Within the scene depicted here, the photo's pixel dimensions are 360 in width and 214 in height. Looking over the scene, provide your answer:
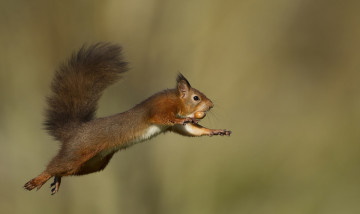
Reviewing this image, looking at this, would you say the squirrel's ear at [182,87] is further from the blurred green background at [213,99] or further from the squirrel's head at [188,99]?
the blurred green background at [213,99]

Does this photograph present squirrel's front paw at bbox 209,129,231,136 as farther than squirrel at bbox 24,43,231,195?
No

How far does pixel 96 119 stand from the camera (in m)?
2.22

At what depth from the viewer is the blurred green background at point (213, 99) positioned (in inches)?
159

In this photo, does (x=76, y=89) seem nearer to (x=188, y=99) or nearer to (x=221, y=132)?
(x=188, y=99)

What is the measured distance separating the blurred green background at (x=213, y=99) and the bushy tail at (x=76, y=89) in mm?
1397

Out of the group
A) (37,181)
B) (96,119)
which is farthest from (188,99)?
(37,181)

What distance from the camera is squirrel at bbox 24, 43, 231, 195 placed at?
2.04 metres

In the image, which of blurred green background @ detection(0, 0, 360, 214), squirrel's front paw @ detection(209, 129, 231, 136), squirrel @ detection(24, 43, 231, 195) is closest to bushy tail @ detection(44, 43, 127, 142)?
squirrel @ detection(24, 43, 231, 195)

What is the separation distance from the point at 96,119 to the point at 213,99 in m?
1.87

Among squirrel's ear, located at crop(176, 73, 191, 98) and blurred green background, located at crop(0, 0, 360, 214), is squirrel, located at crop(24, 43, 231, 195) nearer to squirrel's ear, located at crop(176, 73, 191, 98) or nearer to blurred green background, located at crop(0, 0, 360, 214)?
squirrel's ear, located at crop(176, 73, 191, 98)

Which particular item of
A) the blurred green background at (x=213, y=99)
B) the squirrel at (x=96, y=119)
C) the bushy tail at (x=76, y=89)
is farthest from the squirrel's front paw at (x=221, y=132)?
the blurred green background at (x=213, y=99)

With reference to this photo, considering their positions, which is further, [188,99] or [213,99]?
[213,99]

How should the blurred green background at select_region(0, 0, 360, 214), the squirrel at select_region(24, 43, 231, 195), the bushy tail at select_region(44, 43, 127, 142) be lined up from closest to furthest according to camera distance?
the squirrel at select_region(24, 43, 231, 195)
the bushy tail at select_region(44, 43, 127, 142)
the blurred green background at select_region(0, 0, 360, 214)

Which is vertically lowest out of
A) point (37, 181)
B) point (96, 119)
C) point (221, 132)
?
point (37, 181)
